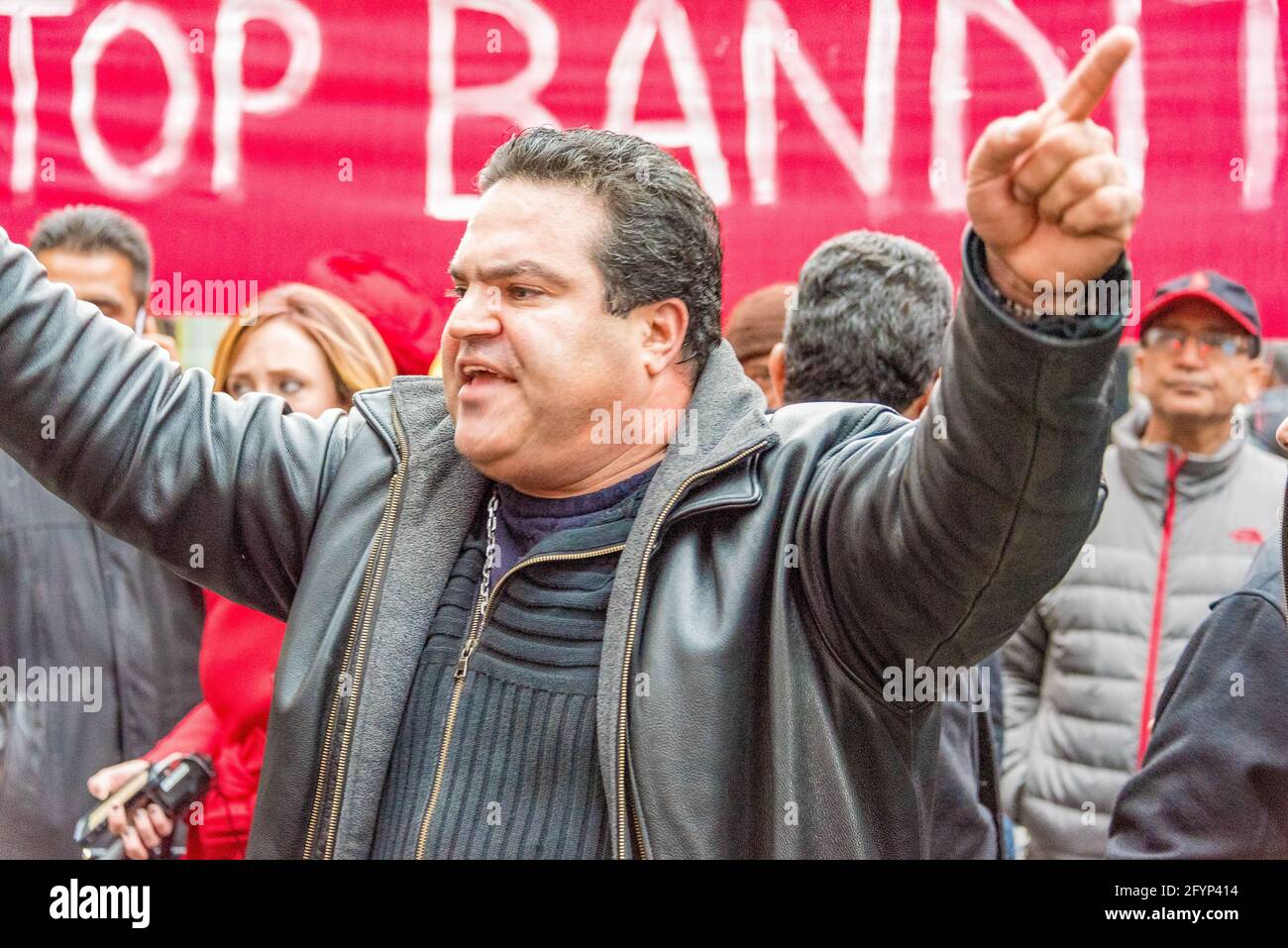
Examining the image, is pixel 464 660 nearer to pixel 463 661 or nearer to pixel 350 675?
pixel 463 661

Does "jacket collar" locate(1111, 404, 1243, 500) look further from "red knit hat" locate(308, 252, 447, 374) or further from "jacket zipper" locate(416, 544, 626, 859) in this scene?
"jacket zipper" locate(416, 544, 626, 859)

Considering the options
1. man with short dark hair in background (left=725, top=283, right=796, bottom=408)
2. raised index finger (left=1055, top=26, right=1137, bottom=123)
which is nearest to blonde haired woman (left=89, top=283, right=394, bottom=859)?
man with short dark hair in background (left=725, top=283, right=796, bottom=408)

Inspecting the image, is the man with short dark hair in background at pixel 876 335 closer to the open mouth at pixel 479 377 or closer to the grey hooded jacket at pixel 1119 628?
the grey hooded jacket at pixel 1119 628

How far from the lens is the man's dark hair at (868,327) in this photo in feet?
9.12

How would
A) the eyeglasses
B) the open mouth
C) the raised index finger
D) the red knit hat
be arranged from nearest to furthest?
the raised index finger → the open mouth → the red knit hat → the eyeglasses

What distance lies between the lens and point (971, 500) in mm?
1606

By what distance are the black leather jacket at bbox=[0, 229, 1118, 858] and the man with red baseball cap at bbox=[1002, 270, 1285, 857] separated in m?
1.66

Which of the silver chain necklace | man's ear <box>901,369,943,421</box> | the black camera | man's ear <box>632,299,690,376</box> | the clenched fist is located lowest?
the black camera

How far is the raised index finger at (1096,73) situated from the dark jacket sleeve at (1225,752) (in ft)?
3.52

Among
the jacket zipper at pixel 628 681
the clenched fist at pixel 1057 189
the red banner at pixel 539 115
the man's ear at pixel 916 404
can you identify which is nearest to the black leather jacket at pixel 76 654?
the red banner at pixel 539 115

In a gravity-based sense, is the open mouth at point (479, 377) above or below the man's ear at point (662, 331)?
below

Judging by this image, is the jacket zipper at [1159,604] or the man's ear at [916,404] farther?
the jacket zipper at [1159,604]

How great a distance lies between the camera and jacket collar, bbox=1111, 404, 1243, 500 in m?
3.64
